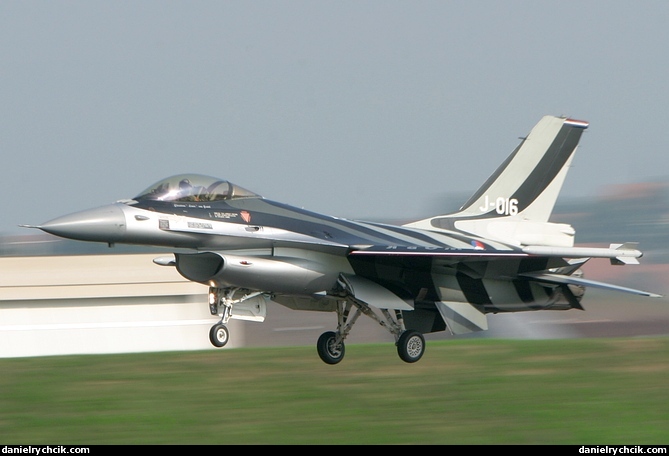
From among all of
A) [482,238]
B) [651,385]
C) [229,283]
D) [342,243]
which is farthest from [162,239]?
[651,385]

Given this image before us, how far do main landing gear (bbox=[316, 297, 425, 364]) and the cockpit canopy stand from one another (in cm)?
285

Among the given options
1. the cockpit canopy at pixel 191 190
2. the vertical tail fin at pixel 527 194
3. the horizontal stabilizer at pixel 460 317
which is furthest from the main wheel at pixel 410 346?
the cockpit canopy at pixel 191 190

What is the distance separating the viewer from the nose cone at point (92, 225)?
12.7m

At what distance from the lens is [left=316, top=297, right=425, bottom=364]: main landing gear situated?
1581 cm

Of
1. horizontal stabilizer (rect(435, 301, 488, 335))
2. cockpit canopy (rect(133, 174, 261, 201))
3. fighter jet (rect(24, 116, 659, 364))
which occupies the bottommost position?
horizontal stabilizer (rect(435, 301, 488, 335))

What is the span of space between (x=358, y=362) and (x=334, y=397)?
346 cm

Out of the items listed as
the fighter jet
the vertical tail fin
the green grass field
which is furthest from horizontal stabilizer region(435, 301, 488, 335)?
the vertical tail fin

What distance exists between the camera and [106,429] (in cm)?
1137

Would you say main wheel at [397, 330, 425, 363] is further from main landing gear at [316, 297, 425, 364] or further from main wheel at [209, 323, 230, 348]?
main wheel at [209, 323, 230, 348]

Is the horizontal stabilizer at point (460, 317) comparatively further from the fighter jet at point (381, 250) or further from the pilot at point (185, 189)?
the pilot at point (185, 189)

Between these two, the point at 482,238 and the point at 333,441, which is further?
the point at 482,238

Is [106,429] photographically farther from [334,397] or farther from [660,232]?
[660,232]

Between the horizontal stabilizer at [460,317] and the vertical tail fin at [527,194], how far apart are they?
1810mm

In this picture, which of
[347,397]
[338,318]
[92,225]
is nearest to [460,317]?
[338,318]
